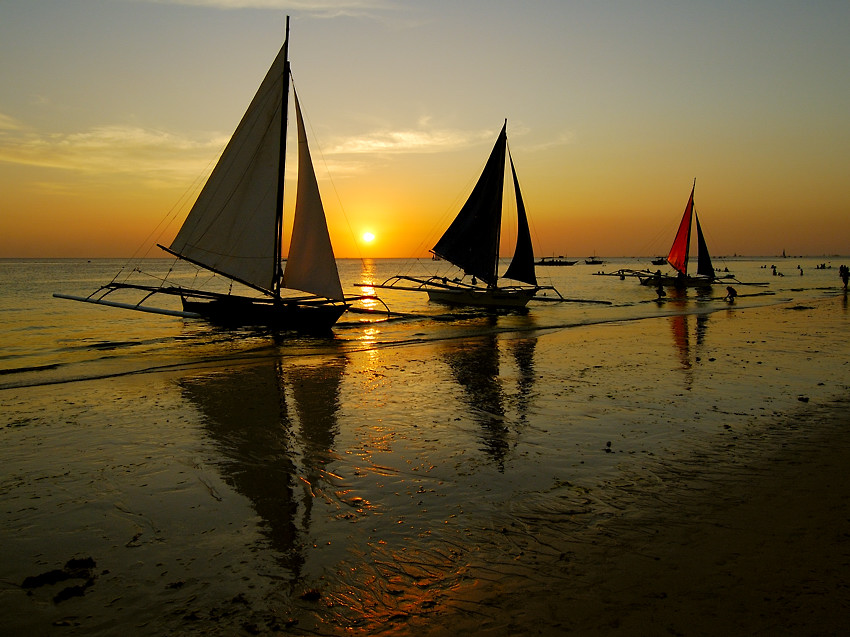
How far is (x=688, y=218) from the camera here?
63344mm

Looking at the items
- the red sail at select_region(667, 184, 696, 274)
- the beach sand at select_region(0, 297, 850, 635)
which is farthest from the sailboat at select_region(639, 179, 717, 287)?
the beach sand at select_region(0, 297, 850, 635)

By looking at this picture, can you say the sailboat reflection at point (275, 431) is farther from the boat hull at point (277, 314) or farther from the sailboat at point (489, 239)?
the sailboat at point (489, 239)

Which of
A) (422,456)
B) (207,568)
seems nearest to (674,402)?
(422,456)

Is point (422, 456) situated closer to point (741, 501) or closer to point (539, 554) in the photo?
point (539, 554)

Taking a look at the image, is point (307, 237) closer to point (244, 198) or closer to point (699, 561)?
point (244, 198)

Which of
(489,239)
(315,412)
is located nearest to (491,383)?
(315,412)

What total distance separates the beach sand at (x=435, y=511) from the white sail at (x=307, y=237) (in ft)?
36.0

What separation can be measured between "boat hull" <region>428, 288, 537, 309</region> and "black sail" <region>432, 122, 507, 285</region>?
38.4 inches

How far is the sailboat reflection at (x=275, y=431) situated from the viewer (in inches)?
261

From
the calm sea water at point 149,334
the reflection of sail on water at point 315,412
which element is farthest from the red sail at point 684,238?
the reflection of sail on water at point 315,412

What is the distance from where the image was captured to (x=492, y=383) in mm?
14969

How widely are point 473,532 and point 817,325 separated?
28083 mm

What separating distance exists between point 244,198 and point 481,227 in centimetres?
1781

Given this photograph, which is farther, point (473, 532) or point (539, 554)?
point (473, 532)
